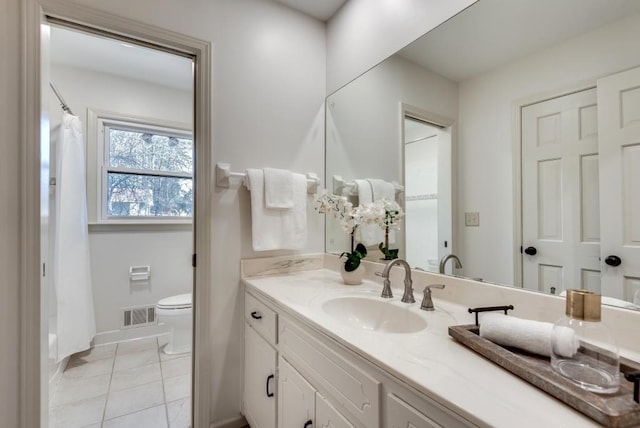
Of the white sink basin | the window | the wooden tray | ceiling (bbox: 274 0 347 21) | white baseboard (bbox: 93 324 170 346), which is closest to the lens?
the wooden tray

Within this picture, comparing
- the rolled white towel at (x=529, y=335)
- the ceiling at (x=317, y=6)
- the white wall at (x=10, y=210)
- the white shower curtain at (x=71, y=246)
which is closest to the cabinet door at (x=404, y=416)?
the rolled white towel at (x=529, y=335)

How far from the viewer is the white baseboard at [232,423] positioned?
1.49 meters

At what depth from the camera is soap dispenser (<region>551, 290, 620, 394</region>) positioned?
1.82 ft

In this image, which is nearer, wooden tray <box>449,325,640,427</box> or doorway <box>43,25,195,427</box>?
wooden tray <box>449,325,640,427</box>

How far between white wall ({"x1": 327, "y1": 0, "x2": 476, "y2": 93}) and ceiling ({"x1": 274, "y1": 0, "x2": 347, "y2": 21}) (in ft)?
0.11

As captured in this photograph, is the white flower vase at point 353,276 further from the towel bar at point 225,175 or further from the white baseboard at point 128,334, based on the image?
the white baseboard at point 128,334

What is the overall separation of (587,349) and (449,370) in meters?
0.29

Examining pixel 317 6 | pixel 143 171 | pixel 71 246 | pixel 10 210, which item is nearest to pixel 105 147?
pixel 143 171

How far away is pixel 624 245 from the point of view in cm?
77

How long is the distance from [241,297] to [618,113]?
1632 millimetres

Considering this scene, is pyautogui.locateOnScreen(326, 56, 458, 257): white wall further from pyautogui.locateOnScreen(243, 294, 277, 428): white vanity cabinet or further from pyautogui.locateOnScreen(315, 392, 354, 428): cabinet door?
pyautogui.locateOnScreen(315, 392, 354, 428): cabinet door

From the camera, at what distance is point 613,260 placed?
0.79 m

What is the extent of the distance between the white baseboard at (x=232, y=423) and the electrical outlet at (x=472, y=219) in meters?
1.52

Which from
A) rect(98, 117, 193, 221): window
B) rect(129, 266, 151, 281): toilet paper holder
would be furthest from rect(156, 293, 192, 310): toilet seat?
rect(98, 117, 193, 221): window
